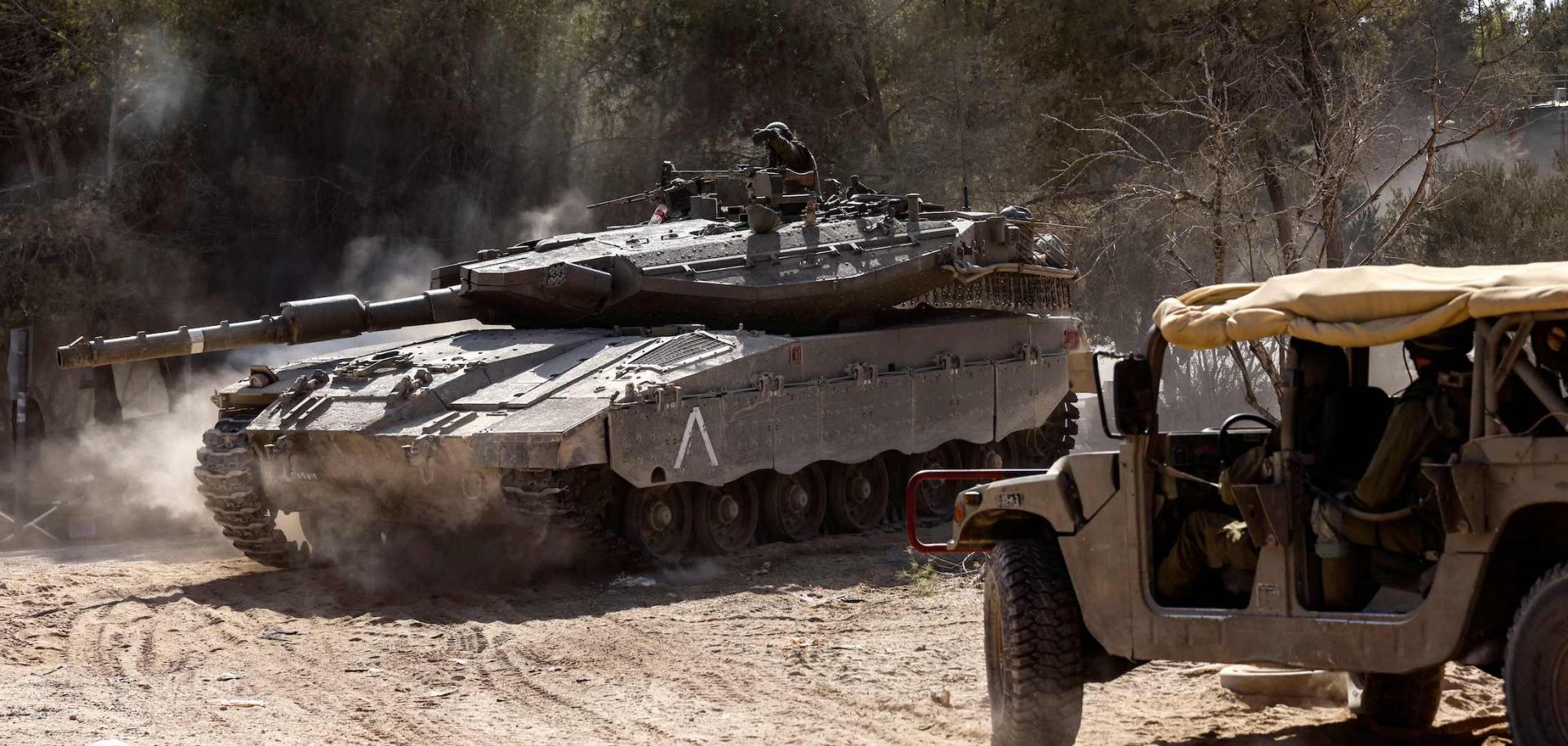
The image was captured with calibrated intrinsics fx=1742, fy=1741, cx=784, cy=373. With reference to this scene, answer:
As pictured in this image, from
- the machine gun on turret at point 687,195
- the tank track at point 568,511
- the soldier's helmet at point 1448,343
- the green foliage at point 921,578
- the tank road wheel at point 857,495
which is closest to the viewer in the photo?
the soldier's helmet at point 1448,343

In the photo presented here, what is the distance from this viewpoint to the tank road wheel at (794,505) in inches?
536

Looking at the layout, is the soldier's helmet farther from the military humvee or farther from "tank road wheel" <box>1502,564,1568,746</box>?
"tank road wheel" <box>1502,564,1568,746</box>

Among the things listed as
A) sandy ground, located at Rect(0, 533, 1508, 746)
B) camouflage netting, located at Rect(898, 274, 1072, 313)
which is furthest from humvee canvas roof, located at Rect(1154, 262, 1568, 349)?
camouflage netting, located at Rect(898, 274, 1072, 313)

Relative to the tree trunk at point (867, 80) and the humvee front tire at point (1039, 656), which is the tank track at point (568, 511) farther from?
the tree trunk at point (867, 80)

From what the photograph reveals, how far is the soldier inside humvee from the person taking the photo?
5.18m

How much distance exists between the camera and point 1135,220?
23.2 meters

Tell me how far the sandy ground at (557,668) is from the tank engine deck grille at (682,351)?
1478 mm

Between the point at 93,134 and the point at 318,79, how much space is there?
11.2 ft

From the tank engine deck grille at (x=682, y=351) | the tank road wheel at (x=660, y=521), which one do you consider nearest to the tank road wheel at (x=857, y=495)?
the tank road wheel at (x=660, y=521)

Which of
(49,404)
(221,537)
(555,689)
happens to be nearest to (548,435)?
(555,689)

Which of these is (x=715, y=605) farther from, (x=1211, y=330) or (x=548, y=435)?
(x=1211, y=330)

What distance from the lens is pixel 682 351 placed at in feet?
40.6

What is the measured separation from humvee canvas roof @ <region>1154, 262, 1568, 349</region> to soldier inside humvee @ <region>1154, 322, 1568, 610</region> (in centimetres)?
21

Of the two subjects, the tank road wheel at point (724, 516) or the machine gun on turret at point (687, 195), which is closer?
the tank road wheel at point (724, 516)
